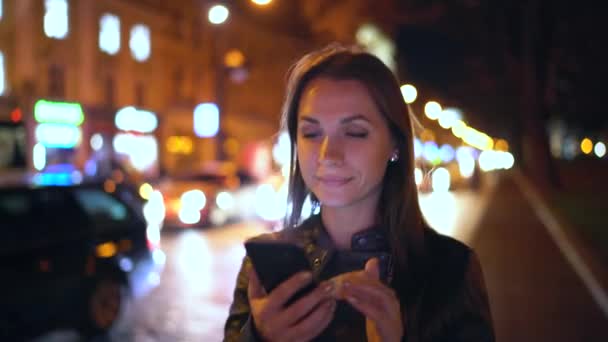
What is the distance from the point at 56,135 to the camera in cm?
2009

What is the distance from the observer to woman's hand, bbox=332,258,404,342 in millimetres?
1483

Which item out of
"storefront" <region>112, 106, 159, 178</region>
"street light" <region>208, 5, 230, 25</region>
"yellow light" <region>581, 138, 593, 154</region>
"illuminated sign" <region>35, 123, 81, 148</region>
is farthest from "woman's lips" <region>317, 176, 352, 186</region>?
"yellow light" <region>581, 138, 593, 154</region>

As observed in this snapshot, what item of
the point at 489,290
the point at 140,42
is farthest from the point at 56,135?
the point at 489,290

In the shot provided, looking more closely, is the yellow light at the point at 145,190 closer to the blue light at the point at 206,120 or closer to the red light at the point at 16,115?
the red light at the point at 16,115

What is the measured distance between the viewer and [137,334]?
7066 mm

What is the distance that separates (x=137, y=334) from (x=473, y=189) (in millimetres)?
26326

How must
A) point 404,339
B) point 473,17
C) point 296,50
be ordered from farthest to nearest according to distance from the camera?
point 296,50
point 473,17
point 404,339

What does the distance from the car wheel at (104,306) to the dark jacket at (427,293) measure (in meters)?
5.51

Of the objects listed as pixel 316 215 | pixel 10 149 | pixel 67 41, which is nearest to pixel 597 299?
pixel 316 215

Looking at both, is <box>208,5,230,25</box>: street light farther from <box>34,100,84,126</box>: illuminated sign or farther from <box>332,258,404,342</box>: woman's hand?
<box>332,258,404,342</box>: woman's hand

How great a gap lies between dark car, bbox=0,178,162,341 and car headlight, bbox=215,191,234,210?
32.1 feet

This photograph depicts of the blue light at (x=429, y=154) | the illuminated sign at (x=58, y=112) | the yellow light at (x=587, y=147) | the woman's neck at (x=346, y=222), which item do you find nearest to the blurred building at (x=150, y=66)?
the illuminated sign at (x=58, y=112)

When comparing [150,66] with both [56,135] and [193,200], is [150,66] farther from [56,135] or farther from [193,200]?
[193,200]

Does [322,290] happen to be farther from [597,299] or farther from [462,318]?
[597,299]
